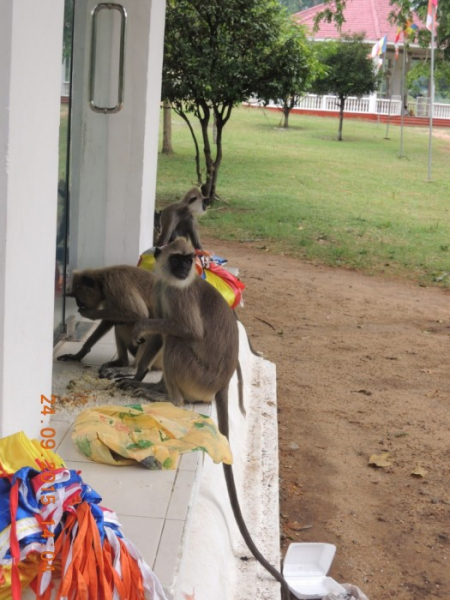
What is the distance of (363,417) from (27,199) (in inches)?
149

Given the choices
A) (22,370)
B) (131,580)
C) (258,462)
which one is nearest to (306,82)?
(258,462)

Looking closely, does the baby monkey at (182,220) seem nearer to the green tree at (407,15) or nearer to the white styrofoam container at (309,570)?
the white styrofoam container at (309,570)

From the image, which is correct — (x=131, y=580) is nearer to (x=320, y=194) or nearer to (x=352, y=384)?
(x=352, y=384)

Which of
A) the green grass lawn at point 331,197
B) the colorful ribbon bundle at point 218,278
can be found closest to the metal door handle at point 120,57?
the colorful ribbon bundle at point 218,278

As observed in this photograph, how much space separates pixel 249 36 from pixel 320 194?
5.30 m

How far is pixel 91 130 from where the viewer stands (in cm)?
591

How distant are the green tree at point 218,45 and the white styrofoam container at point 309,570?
8.68 metres

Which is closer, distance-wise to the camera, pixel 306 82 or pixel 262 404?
pixel 262 404

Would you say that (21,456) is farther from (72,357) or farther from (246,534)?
(72,357)

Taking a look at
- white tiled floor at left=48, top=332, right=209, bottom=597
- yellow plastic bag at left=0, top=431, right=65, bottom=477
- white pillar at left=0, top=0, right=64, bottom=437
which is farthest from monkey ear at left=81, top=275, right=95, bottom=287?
yellow plastic bag at left=0, top=431, right=65, bottom=477

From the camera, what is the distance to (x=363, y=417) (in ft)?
21.1

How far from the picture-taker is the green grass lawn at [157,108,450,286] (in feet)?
40.2

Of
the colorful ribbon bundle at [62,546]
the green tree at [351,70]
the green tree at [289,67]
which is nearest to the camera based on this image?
the colorful ribbon bundle at [62,546]

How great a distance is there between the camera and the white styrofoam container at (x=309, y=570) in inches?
156
